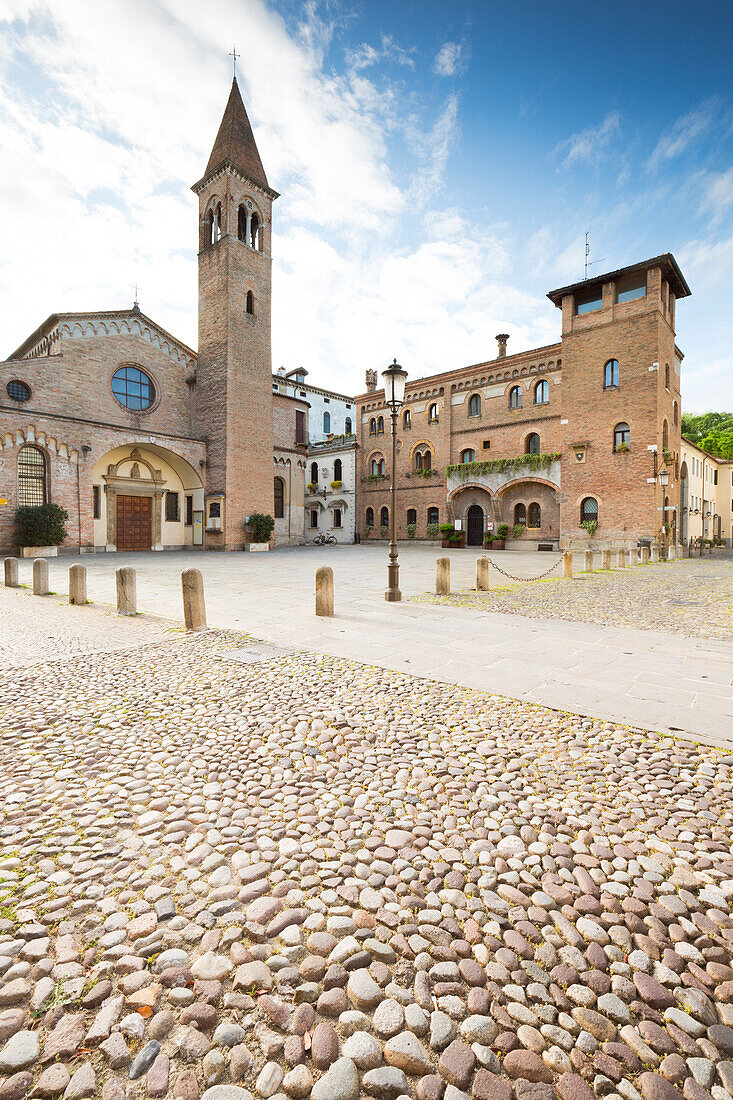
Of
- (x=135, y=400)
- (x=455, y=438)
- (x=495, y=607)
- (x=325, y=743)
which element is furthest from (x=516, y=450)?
(x=325, y=743)

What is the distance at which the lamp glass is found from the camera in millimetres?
9117

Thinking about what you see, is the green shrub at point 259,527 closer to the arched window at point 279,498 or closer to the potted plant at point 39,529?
the arched window at point 279,498

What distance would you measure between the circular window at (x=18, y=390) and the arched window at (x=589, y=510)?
29037 millimetres

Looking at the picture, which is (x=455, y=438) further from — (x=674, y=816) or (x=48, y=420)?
(x=674, y=816)

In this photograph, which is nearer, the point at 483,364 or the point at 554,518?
the point at 554,518

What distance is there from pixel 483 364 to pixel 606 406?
31.7ft

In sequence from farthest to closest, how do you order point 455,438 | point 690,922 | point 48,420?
point 455,438
point 48,420
point 690,922

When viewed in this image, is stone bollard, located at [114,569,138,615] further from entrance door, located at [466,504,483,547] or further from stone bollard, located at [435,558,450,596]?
entrance door, located at [466,504,483,547]

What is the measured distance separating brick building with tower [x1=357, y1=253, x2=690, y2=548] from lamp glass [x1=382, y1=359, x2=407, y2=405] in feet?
68.3

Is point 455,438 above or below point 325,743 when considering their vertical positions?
above

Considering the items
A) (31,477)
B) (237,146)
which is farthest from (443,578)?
(237,146)

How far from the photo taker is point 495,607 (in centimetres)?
877

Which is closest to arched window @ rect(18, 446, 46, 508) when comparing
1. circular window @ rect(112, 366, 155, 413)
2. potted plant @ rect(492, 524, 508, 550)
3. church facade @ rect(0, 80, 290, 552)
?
church facade @ rect(0, 80, 290, 552)

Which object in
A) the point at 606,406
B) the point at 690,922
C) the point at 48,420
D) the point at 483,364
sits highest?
the point at 483,364
